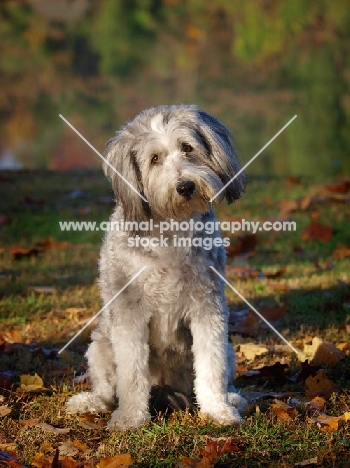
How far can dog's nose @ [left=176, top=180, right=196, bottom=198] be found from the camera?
202 inches

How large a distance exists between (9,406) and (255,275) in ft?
13.4

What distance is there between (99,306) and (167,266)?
8.98ft

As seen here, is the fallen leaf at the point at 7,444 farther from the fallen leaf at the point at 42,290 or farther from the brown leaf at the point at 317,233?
the brown leaf at the point at 317,233

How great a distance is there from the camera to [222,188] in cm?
538

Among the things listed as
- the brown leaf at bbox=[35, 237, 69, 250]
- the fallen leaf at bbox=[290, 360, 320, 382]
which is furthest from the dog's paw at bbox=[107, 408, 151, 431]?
the brown leaf at bbox=[35, 237, 69, 250]

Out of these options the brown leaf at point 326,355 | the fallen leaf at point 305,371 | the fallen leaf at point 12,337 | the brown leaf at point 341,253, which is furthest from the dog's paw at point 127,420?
the brown leaf at point 341,253

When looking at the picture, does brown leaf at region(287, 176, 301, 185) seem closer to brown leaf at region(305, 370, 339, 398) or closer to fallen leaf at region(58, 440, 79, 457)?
brown leaf at region(305, 370, 339, 398)

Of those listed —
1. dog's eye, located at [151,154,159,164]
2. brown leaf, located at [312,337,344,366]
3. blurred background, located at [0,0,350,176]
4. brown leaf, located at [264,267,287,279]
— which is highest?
blurred background, located at [0,0,350,176]

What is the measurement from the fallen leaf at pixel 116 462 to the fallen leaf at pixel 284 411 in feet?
3.66

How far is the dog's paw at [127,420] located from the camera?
515 centimetres

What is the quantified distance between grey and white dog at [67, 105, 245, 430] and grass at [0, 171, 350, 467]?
0.82ft

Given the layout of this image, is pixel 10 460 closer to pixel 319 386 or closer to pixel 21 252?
pixel 319 386

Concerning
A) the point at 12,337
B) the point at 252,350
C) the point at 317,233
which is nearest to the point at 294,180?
the point at 317,233

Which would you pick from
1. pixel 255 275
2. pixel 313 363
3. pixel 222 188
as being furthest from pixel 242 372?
pixel 255 275
